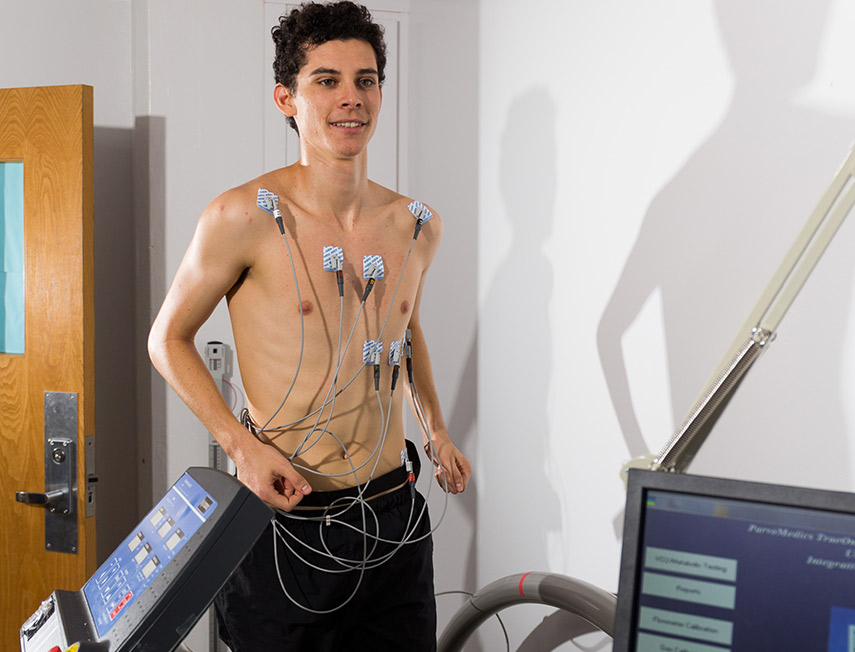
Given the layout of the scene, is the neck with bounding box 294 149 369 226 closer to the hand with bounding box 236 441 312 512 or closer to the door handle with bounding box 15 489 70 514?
the hand with bounding box 236 441 312 512

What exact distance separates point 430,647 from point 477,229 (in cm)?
125

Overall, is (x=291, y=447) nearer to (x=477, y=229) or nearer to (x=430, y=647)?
(x=430, y=647)

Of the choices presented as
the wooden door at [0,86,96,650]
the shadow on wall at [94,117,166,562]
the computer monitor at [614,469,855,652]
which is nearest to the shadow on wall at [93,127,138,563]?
the shadow on wall at [94,117,166,562]

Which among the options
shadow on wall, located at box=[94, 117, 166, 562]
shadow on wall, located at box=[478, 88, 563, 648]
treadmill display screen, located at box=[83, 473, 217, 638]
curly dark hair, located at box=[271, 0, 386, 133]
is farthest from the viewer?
shadow on wall, located at box=[94, 117, 166, 562]

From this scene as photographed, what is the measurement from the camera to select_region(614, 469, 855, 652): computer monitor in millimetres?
682

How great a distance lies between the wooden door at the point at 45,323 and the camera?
2.34 metres

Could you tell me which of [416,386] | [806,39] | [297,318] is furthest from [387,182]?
[806,39]

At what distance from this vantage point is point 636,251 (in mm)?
1734

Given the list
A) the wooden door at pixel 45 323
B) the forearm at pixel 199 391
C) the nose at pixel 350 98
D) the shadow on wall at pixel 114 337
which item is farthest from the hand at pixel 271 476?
the shadow on wall at pixel 114 337

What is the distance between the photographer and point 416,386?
1.90 meters

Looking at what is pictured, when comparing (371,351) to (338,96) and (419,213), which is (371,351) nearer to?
(419,213)

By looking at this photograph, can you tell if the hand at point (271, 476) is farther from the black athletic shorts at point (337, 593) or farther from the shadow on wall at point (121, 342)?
the shadow on wall at point (121, 342)

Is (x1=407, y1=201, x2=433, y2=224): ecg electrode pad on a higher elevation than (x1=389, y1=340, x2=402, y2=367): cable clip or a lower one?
higher

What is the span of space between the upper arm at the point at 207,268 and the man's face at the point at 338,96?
0.74 feet
